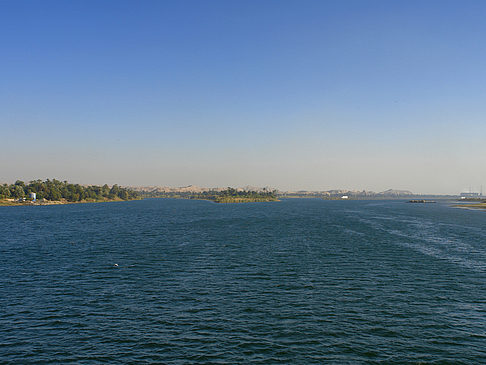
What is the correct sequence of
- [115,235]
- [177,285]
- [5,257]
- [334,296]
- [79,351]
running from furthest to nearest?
[115,235] < [5,257] < [177,285] < [334,296] < [79,351]

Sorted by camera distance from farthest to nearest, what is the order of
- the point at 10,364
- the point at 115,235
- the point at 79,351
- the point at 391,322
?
the point at 115,235, the point at 391,322, the point at 79,351, the point at 10,364

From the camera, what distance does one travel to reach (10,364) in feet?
91.5

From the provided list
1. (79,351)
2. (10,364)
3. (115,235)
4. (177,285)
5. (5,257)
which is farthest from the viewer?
(115,235)

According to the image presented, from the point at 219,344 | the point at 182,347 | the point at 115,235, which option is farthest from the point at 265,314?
the point at 115,235

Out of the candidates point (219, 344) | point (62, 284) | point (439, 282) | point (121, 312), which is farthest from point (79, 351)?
point (439, 282)

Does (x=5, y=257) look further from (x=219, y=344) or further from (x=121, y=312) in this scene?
(x=219, y=344)

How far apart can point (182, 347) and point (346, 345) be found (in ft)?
49.8

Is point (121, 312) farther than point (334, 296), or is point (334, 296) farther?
point (334, 296)

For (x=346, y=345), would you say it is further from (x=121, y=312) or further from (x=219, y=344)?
(x=121, y=312)

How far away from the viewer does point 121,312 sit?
38.8 m

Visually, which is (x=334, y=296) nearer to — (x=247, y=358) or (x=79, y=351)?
(x=247, y=358)

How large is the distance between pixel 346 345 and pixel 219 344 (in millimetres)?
11836

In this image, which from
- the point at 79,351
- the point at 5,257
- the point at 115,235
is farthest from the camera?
the point at 115,235

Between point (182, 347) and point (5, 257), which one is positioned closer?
point (182, 347)
